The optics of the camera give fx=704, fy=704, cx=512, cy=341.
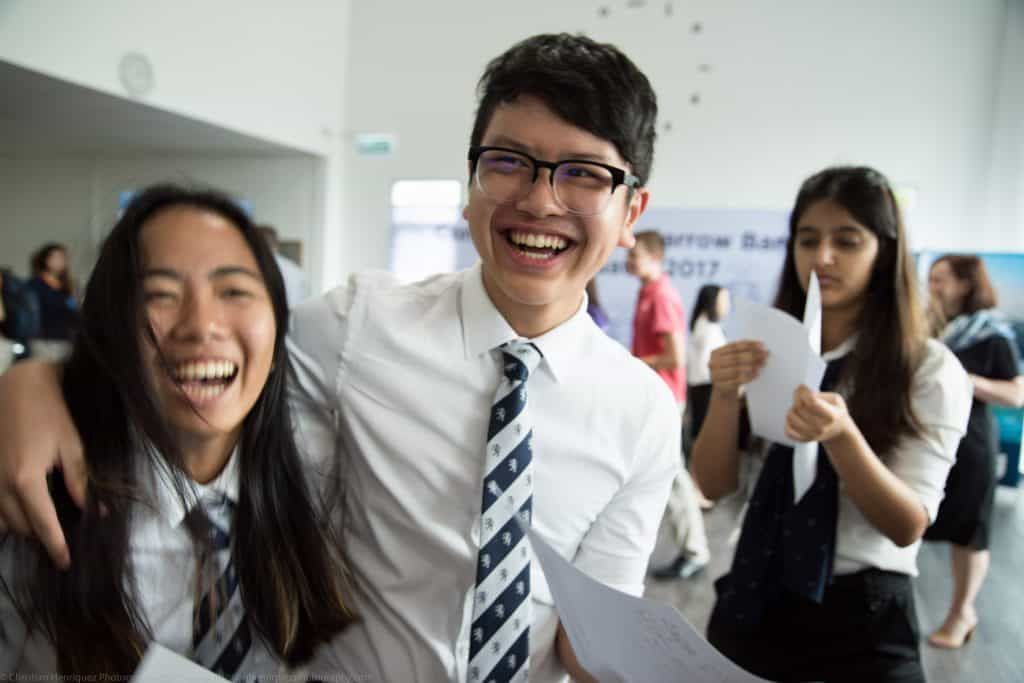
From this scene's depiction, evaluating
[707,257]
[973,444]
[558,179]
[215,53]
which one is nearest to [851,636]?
[558,179]

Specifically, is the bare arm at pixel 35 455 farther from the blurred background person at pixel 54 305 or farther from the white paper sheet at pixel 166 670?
the white paper sheet at pixel 166 670

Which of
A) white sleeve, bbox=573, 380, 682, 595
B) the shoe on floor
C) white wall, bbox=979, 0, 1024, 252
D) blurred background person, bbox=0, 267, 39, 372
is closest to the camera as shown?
white sleeve, bbox=573, 380, 682, 595

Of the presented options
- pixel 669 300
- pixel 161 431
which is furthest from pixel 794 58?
pixel 161 431

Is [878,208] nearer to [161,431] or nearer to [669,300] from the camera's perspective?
[161,431]

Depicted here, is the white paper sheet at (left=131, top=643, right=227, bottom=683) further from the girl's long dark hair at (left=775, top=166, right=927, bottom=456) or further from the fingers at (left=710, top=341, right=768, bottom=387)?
the girl's long dark hair at (left=775, top=166, right=927, bottom=456)

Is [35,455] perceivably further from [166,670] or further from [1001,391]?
[1001,391]

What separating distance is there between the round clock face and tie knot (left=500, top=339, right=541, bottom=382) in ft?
17.3

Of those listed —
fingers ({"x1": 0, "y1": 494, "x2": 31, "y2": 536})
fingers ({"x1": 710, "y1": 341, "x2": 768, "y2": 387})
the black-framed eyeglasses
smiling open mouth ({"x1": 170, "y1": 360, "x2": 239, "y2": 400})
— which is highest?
the black-framed eyeglasses

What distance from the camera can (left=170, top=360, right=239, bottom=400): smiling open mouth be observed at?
910mm

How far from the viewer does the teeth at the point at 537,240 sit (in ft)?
3.10

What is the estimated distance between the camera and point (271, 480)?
3.24ft

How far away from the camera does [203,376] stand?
3.01 ft

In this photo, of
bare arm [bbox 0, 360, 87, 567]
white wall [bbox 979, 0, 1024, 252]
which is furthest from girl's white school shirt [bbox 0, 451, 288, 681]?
white wall [bbox 979, 0, 1024, 252]

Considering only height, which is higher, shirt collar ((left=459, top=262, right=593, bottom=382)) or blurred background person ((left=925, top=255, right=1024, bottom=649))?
shirt collar ((left=459, top=262, right=593, bottom=382))
